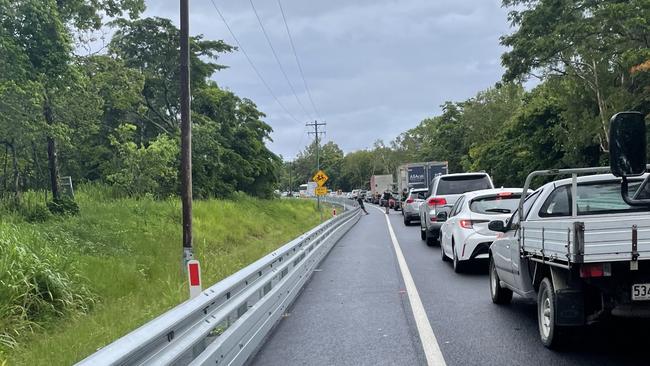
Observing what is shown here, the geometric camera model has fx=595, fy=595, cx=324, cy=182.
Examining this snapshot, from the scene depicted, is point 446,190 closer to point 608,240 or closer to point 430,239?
point 430,239

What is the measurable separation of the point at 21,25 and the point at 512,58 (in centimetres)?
2188

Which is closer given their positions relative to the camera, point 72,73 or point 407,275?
point 407,275

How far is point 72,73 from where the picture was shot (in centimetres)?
1641

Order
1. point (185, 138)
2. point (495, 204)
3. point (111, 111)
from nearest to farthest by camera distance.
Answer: point (495, 204), point (185, 138), point (111, 111)

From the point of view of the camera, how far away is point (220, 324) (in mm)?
5273

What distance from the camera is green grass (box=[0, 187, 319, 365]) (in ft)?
22.0

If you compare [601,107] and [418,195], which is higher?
[601,107]

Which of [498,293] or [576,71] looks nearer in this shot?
[498,293]

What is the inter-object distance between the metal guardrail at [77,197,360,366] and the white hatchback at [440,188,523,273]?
11.2ft

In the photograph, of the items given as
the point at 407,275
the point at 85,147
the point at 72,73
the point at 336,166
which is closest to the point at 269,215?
the point at 85,147

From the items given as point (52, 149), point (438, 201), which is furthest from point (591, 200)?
point (52, 149)

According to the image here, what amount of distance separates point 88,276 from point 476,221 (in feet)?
Result: 22.8

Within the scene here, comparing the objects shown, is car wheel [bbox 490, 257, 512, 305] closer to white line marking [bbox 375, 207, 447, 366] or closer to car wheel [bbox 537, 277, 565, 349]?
white line marking [bbox 375, 207, 447, 366]

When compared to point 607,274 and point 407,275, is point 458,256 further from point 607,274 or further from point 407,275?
point 607,274
